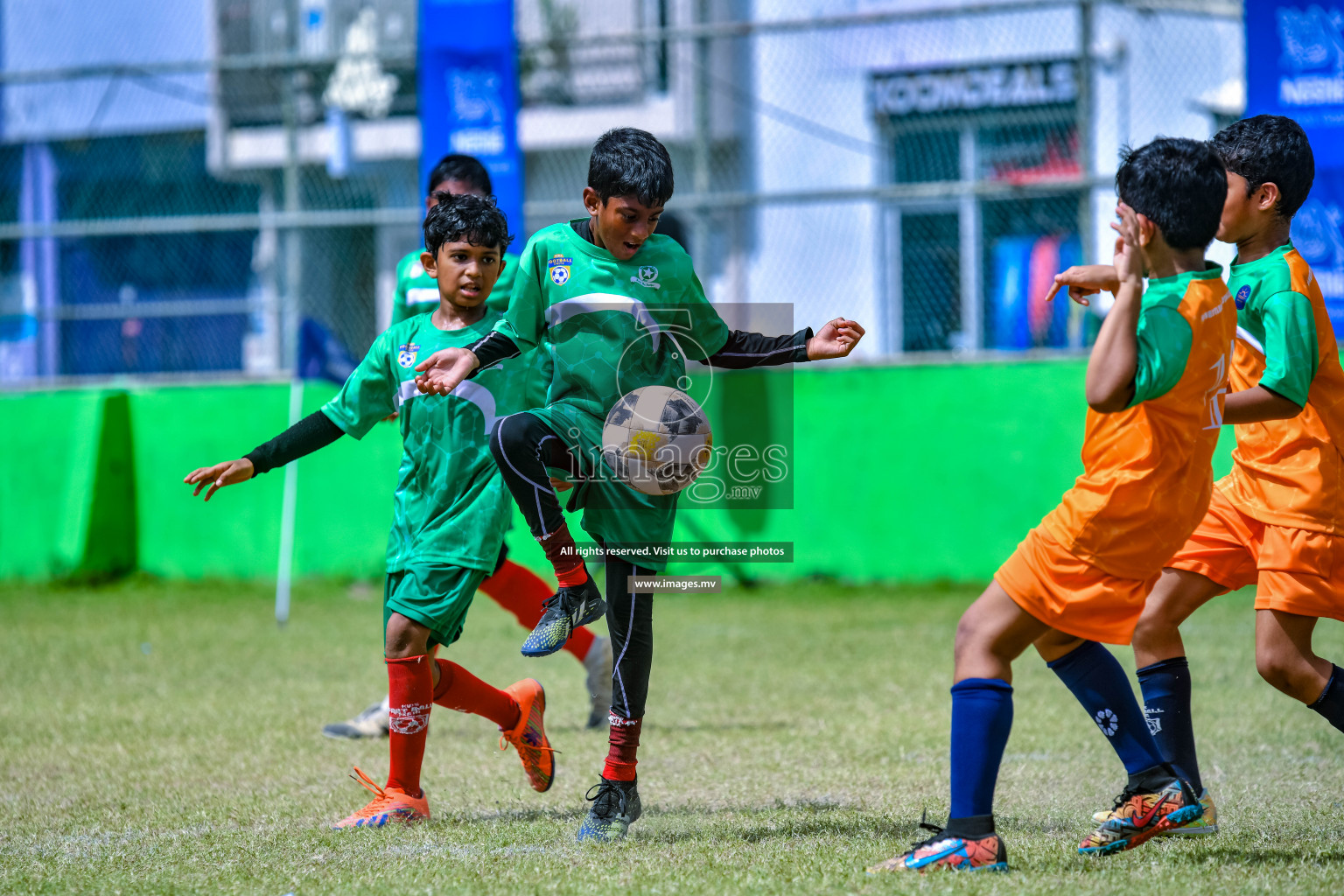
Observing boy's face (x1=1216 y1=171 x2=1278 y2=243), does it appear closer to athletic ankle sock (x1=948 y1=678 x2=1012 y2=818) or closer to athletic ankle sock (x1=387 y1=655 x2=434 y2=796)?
athletic ankle sock (x1=948 y1=678 x2=1012 y2=818)

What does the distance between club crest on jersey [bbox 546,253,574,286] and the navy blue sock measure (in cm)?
166

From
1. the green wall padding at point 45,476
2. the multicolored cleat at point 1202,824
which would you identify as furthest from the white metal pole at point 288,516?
the multicolored cleat at point 1202,824

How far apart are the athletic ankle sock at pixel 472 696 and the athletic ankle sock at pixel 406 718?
236 millimetres

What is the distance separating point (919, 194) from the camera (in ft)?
32.2

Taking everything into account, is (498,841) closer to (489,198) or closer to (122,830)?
(122,830)

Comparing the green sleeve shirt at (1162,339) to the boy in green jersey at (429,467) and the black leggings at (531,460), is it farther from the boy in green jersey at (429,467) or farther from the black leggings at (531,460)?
the boy in green jersey at (429,467)

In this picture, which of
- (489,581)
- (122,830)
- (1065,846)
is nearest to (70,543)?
(489,581)

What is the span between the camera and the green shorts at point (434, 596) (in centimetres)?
414

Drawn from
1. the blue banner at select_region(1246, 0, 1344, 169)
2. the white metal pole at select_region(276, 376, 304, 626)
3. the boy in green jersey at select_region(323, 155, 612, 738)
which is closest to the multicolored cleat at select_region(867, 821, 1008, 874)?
the boy in green jersey at select_region(323, 155, 612, 738)

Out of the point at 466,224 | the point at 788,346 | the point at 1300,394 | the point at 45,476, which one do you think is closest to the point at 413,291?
the point at 466,224

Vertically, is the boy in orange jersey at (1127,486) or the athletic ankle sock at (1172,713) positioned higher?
the boy in orange jersey at (1127,486)

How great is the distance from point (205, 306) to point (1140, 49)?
812 centimetres

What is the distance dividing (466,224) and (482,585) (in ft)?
6.13

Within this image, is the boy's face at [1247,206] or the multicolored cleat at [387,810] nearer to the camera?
the boy's face at [1247,206]
